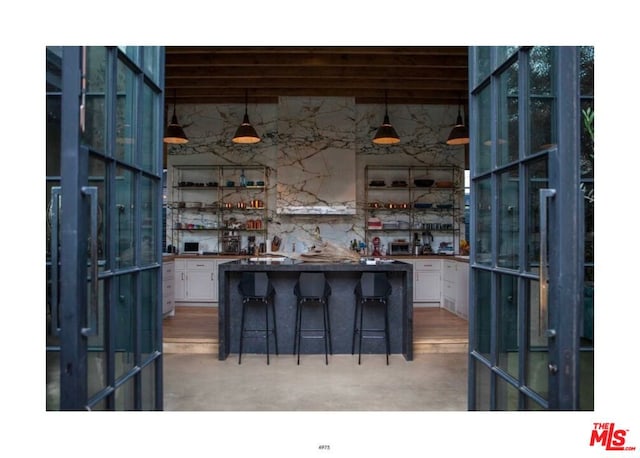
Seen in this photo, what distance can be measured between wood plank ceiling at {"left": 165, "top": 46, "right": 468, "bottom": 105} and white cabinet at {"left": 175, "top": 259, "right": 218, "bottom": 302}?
2535 mm

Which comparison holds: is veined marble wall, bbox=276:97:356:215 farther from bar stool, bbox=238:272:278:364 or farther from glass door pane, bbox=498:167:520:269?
glass door pane, bbox=498:167:520:269

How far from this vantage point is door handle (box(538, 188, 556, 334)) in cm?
146

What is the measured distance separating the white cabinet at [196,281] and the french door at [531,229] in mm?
5190

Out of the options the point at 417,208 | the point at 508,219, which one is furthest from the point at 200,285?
the point at 508,219

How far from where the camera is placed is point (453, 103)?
7.44 meters

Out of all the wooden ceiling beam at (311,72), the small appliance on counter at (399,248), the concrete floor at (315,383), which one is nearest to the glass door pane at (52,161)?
the concrete floor at (315,383)

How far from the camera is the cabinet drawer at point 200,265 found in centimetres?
685

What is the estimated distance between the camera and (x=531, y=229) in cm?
172

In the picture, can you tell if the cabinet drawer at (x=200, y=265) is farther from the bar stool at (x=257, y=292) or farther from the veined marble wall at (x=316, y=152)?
the bar stool at (x=257, y=292)

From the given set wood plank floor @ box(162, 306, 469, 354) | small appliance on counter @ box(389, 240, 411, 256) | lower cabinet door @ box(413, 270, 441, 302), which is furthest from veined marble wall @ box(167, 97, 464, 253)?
wood plank floor @ box(162, 306, 469, 354)

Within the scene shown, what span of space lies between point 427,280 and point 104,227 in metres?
5.75
